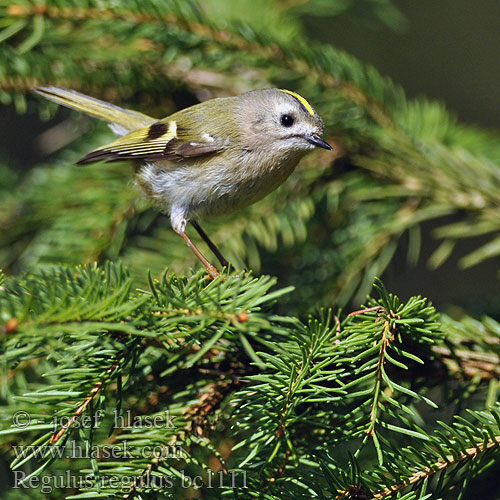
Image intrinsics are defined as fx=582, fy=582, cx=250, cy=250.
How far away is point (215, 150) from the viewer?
145cm

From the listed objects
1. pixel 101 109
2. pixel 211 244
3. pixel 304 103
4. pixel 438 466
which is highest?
pixel 304 103

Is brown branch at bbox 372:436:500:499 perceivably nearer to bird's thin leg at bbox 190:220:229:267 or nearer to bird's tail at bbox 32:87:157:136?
bird's thin leg at bbox 190:220:229:267

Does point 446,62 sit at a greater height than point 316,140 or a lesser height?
lesser

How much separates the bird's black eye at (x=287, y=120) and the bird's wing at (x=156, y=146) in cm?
17

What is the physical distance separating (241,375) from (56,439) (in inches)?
12.0

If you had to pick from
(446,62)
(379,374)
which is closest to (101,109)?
(379,374)

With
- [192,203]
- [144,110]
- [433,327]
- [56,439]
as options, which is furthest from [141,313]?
[144,110]

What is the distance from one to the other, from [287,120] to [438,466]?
90 centimetres

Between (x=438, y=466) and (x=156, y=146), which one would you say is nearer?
(x=438, y=466)

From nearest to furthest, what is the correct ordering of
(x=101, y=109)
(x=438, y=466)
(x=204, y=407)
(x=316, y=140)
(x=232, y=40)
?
(x=438, y=466), (x=204, y=407), (x=316, y=140), (x=232, y=40), (x=101, y=109)

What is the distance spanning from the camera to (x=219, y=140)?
57.5 inches

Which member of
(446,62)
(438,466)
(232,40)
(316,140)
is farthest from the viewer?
(446,62)

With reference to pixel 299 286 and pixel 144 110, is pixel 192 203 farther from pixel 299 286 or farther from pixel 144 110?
pixel 144 110

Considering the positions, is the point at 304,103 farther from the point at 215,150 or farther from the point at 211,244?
the point at 211,244
